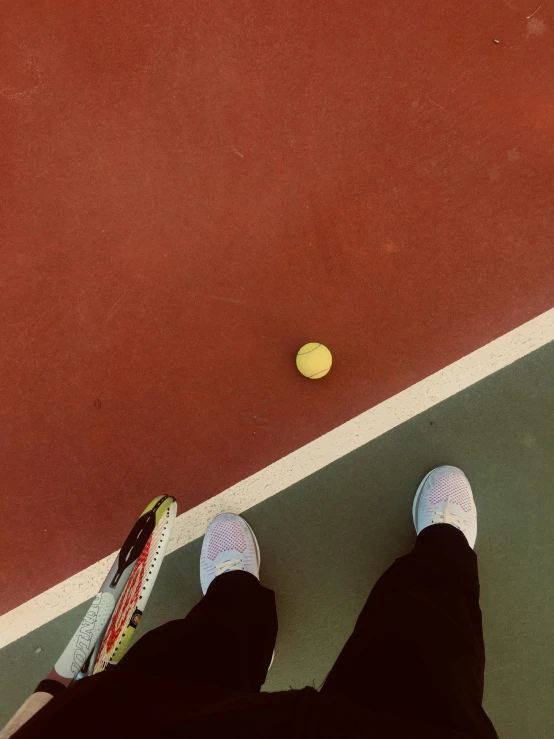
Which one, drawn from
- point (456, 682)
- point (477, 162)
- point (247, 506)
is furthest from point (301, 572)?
point (477, 162)

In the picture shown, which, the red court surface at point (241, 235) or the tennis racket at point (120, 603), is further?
the red court surface at point (241, 235)

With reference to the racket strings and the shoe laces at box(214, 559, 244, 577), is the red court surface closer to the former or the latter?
the racket strings

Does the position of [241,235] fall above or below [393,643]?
above

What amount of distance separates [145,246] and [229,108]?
783 millimetres

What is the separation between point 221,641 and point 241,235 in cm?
172

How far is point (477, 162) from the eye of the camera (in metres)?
2.25

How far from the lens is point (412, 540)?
2.26 meters

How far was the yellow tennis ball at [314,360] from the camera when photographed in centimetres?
212

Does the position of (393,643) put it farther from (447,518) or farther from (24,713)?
(24,713)

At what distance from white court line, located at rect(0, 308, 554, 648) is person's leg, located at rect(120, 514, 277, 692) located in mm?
186

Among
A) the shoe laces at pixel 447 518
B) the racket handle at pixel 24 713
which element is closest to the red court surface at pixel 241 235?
the shoe laces at pixel 447 518

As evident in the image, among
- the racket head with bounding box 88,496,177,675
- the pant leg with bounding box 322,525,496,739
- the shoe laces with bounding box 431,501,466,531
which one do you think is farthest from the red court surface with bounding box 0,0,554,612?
the pant leg with bounding box 322,525,496,739

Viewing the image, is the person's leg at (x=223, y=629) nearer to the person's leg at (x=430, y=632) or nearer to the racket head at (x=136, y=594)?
the racket head at (x=136, y=594)

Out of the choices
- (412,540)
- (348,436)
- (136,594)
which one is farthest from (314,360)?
(136,594)
